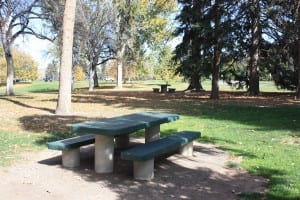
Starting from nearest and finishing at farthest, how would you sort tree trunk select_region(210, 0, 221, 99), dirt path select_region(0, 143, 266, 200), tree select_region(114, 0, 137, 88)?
dirt path select_region(0, 143, 266, 200) → tree trunk select_region(210, 0, 221, 99) → tree select_region(114, 0, 137, 88)

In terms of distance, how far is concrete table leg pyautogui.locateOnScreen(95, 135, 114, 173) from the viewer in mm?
7113

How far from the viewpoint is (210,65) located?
2706cm

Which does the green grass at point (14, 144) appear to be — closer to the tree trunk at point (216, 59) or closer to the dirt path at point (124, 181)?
the dirt path at point (124, 181)

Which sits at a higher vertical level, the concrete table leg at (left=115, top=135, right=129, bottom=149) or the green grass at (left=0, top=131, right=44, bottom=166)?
the concrete table leg at (left=115, top=135, right=129, bottom=149)

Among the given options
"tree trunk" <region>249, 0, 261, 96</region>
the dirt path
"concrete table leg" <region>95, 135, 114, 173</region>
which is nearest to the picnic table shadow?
the dirt path

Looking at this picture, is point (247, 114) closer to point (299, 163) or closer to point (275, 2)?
point (299, 163)

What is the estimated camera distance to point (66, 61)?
50.2ft

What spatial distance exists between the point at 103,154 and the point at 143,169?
0.76 metres

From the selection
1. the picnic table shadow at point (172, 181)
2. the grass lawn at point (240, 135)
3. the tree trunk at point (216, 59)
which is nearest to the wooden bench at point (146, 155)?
the picnic table shadow at point (172, 181)

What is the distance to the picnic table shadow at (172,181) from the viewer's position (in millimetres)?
6086

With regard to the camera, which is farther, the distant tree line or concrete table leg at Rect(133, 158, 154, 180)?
the distant tree line

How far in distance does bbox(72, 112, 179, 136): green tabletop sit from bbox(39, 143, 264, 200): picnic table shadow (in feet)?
2.29

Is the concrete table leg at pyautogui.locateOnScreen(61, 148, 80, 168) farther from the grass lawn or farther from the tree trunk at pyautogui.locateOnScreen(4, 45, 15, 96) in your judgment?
the tree trunk at pyautogui.locateOnScreen(4, 45, 15, 96)

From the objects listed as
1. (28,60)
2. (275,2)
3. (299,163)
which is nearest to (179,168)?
(299,163)
